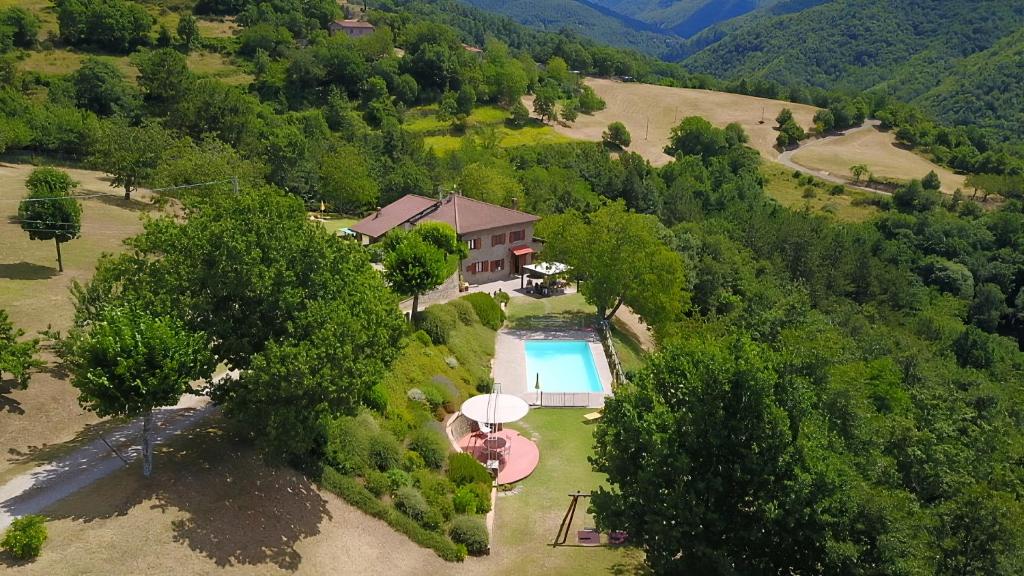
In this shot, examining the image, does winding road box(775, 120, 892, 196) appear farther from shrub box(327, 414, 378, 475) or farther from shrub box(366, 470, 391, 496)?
shrub box(366, 470, 391, 496)

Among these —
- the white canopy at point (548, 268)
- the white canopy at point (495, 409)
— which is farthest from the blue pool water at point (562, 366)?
the white canopy at point (548, 268)

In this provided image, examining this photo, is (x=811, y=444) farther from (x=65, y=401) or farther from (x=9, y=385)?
(x=9, y=385)

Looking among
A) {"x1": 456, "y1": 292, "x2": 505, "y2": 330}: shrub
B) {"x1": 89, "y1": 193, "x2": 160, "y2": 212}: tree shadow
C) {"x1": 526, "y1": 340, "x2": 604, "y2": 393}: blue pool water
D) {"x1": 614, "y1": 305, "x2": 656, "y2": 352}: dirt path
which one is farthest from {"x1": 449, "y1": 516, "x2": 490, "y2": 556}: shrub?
{"x1": 89, "y1": 193, "x2": 160, "y2": 212}: tree shadow

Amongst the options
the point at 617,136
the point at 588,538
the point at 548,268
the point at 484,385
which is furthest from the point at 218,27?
the point at 588,538

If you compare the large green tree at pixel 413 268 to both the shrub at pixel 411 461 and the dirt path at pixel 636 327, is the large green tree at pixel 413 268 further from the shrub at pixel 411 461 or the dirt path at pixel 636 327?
the dirt path at pixel 636 327

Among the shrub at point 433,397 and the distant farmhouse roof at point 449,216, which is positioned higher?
the distant farmhouse roof at point 449,216

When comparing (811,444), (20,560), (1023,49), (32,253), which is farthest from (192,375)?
(1023,49)

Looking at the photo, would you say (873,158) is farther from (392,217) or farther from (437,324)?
(437,324)

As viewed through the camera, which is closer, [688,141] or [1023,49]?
[688,141]
